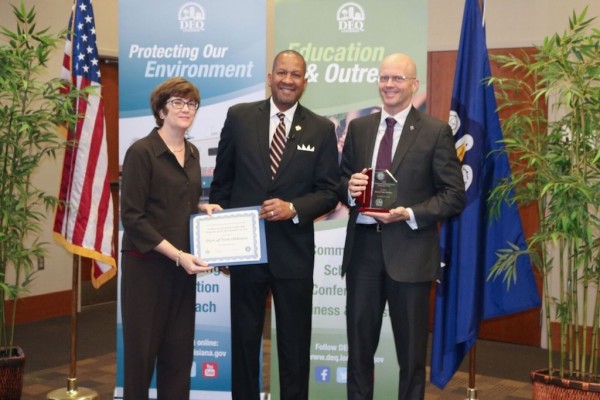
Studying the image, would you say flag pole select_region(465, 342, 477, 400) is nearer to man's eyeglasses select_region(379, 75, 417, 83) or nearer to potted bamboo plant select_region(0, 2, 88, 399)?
man's eyeglasses select_region(379, 75, 417, 83)

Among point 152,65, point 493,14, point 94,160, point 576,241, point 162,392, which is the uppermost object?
point 493,14

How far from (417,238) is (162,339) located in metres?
1.19

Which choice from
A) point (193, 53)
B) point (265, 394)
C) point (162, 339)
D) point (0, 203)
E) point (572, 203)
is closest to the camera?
point (162, 339)

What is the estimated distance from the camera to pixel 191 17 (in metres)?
4.14

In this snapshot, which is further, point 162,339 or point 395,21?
point 395,21

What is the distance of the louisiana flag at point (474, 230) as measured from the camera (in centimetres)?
393

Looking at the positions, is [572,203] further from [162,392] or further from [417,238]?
[162,392]

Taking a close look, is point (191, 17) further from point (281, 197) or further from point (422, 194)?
point (422, 194)

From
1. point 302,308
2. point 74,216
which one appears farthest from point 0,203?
point 302,308

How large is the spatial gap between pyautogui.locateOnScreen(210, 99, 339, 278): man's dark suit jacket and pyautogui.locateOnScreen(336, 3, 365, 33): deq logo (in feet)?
2.86

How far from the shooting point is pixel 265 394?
4.43 meters

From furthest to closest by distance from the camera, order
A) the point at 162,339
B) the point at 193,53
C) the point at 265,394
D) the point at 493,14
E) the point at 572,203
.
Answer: the point at 493,14, the point at 265,394, the point at 193,53, the point at 572,203, the point at 162,339

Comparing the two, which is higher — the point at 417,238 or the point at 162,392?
the point at 417,238

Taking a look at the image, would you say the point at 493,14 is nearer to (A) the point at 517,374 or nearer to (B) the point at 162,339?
(A) the point at 517,374
